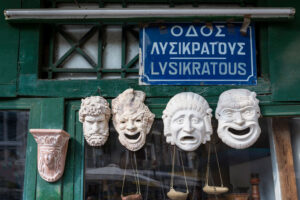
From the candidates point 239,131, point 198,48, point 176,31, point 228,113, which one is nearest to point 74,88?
point 176,31

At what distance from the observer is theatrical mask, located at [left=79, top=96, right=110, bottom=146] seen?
9.80 feet

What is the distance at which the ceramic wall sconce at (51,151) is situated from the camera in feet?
9.48

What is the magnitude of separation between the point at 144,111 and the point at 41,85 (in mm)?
913

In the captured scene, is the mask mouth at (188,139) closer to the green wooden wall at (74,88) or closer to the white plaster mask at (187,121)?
the white plaster mask at (187,121)

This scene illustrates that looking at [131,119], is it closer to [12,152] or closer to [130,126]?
[130,126]

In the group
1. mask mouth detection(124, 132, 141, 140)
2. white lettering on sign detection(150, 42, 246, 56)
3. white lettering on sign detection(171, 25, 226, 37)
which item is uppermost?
white lettering on sign detection(171, 25, 226, 37)

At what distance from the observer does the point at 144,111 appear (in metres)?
3.08

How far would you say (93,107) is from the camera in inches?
118

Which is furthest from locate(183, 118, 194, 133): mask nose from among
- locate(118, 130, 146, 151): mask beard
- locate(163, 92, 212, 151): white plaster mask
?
locate(118, 130, 146, 151): mask beard

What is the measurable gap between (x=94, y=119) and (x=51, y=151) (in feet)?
1.35

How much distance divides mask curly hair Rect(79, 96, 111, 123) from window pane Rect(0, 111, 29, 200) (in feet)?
1.81

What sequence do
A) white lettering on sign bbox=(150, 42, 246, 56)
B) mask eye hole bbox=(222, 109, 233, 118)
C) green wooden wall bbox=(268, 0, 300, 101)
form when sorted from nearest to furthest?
mask eye hole bbox=(222, 109, 233, 118)
green wooden wall bbox=(268, 0, 300, 101)
white lettering on sign bbox=(150, 42, 246, 56)

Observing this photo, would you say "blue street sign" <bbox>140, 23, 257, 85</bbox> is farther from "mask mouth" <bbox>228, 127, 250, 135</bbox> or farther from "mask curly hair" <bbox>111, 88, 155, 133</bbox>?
"mask mouth" <bbox>228, 127, 250, 135</bbox>

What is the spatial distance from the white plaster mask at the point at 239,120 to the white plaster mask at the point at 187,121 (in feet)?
0.36
